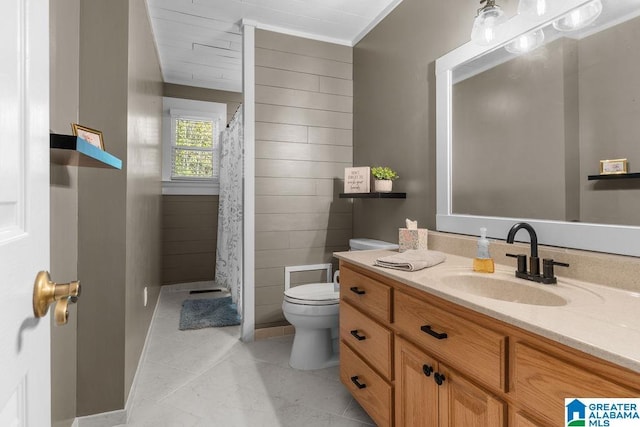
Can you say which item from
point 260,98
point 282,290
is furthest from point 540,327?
point 260,98

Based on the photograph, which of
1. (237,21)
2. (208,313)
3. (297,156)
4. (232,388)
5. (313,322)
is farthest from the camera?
(208,313)

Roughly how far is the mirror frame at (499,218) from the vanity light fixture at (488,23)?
0.11 ft

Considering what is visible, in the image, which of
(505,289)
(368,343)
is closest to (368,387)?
(368,343)

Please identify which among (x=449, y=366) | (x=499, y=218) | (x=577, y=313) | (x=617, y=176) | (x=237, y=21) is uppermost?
(x=237, y=21)

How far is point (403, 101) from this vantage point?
229 cm

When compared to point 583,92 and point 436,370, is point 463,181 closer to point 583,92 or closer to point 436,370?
point 583,92

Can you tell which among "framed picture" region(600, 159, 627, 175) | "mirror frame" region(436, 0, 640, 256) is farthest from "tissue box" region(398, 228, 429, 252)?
"framed picture" region(600, 159, 627, 175)

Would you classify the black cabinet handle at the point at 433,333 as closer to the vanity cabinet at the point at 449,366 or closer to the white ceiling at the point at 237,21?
the vanity cabinet at the point at 449,366

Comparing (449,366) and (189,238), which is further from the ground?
(189,238)

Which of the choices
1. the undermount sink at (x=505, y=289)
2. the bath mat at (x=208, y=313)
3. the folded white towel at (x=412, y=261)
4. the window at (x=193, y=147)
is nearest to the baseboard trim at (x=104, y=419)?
the bath mat at (x=208, y=313)

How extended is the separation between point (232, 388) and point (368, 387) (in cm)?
88

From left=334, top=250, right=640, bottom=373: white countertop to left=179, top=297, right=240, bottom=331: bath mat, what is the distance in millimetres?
2156

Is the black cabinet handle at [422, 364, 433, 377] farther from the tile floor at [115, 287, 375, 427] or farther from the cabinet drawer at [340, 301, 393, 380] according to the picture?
the tile floor at [115, 287, 375, 427]

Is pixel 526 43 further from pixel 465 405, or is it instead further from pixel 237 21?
pixel 237 21
